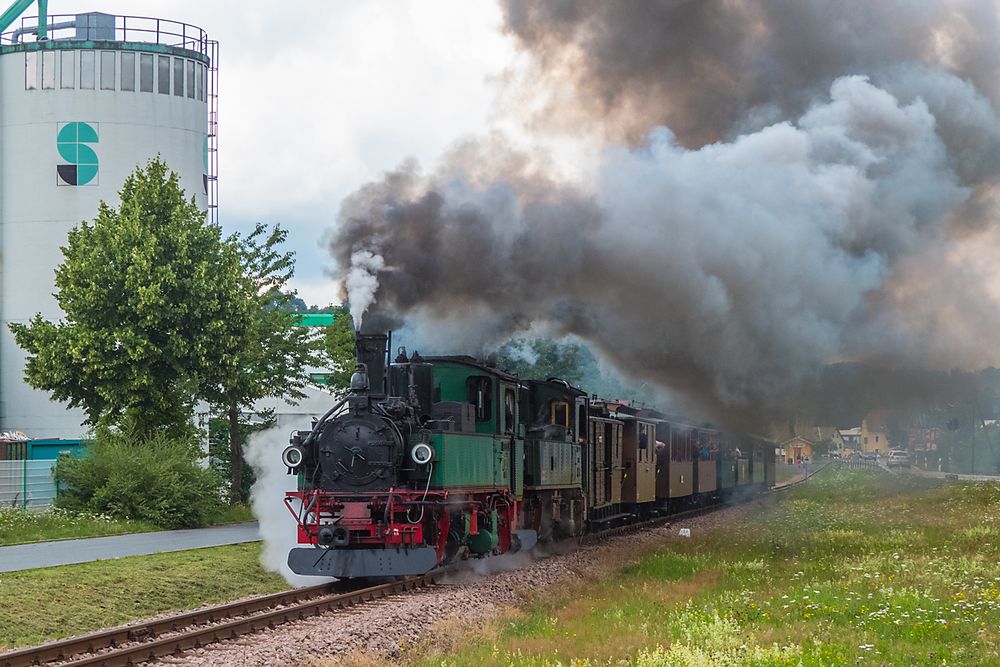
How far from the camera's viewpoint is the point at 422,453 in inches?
703

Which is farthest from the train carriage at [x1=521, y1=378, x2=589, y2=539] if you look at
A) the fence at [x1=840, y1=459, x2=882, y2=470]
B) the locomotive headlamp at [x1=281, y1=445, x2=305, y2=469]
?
the fence at [x1=840, y1=459, x2=882, y2=470]

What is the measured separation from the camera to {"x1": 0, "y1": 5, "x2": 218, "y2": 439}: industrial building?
5194 centimetres

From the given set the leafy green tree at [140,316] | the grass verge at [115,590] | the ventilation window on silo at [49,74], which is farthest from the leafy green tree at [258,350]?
the ventilation window on silo at [49,74]

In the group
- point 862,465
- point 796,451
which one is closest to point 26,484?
point 862,465

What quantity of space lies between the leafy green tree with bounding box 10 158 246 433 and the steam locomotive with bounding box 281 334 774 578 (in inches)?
471

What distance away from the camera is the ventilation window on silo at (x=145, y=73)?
174ft

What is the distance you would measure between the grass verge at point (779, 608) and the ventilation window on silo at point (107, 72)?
36475 millimetres

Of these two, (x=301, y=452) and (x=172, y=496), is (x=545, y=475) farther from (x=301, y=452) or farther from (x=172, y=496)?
(x=172, y=496)

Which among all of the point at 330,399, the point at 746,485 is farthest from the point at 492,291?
the point at 746,485

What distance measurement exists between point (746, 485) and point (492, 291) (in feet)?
100

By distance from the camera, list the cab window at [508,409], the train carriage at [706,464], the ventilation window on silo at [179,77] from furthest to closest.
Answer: the ventilation window on silo at [179,77], the train carriage at [706,464], the cab window at [508,409]

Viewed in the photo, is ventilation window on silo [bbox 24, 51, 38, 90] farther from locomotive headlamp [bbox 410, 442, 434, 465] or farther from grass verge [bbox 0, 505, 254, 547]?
locomotive headlamp [bbox 410, 442, 434, 465]

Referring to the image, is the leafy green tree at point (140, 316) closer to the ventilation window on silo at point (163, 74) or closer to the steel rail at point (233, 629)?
the steel rail at point (233, 629)

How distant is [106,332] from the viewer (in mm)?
31281
